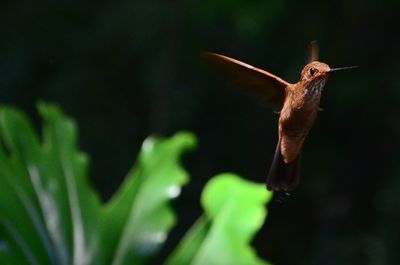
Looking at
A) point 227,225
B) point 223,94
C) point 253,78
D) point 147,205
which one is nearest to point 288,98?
point 253,78

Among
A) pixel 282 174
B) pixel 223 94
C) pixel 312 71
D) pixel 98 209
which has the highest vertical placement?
pixel 312 71

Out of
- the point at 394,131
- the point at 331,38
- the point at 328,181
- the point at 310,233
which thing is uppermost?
the point at 331,38

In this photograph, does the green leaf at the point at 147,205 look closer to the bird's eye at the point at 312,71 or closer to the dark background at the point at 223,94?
the bird's eye at the point at 312,71

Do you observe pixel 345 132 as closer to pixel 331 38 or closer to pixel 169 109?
pixel 331 38

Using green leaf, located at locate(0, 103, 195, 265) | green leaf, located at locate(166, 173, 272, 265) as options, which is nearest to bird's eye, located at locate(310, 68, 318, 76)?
green leaf, located at locate(166, 173, 272, 265)

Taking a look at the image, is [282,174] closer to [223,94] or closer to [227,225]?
[227,225]

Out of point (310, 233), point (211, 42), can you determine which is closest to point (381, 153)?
point (310, 233)
